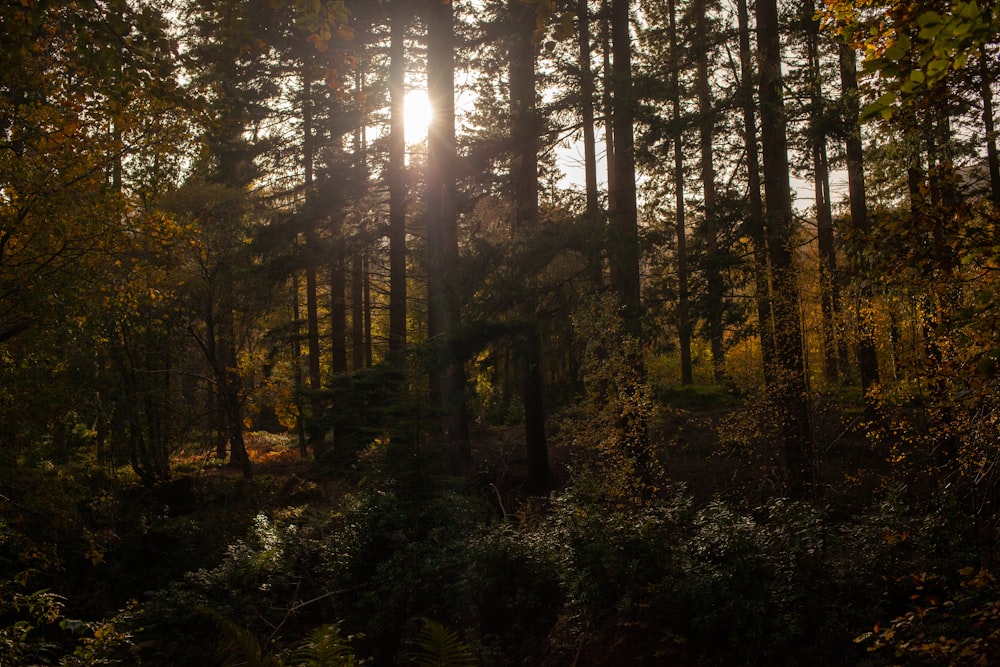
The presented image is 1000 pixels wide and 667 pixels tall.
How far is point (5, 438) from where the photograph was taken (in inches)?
335

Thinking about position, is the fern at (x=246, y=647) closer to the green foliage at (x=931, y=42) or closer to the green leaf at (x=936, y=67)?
the green foliage at (x=931, y=42)

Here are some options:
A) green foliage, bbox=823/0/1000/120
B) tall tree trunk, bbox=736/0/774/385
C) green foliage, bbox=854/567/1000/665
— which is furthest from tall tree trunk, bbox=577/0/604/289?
green foliage, bbox=823/0/1000/120

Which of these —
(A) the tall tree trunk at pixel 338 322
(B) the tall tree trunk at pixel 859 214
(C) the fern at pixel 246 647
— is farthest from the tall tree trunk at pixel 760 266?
(A) the tall tree trunk at pixel 338 322

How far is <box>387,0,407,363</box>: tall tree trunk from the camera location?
47.8 feet

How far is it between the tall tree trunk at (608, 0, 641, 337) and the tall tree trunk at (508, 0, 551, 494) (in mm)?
1421

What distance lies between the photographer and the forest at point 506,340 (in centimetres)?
457

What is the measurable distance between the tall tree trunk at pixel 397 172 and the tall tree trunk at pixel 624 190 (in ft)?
16.6

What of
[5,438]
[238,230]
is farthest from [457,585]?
[238,230]

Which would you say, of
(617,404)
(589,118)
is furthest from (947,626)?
(589,118)

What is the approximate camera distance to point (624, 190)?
36.9 feet

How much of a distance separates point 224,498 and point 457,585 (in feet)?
25.3

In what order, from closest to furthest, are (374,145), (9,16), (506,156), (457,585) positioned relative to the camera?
1. (9,16)
2. (457,585)
3. (506,156)
4. (374,145)

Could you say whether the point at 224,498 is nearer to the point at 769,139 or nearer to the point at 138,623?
the point at 138,623

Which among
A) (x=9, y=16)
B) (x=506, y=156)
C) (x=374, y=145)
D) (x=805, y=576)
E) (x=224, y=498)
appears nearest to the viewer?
(x=9, y=16)
